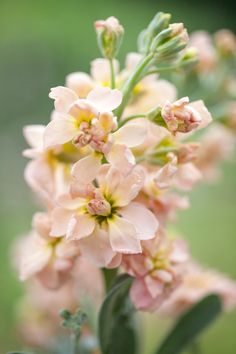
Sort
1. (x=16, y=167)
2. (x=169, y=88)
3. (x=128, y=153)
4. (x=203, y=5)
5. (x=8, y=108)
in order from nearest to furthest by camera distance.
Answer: (x=128, y=153)
(x=169, y=88)
(x=16, y=167)
(x=8, y=108)
(x=203, y=5)

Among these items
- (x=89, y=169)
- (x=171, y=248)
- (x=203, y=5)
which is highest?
(x=89, y=169)

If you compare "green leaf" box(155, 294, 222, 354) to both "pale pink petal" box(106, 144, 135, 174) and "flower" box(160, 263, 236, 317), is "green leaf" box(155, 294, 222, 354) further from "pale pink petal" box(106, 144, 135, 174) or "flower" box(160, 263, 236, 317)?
"pale pink petal" box(106, 144, 135, 174)

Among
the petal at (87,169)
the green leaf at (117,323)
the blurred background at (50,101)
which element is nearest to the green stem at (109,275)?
the green leaf at (117,323)

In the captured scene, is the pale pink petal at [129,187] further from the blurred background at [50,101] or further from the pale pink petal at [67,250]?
the blurred background at [50,101]

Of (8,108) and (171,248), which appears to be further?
(8,108)

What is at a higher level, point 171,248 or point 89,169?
point 89,169

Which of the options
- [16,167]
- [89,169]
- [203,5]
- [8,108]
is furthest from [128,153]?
[203,5]

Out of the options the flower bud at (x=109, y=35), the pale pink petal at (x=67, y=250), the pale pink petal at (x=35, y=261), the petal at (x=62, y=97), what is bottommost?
the pale pink petal at (x=35, y=261)

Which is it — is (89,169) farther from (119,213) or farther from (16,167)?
(16,167)
